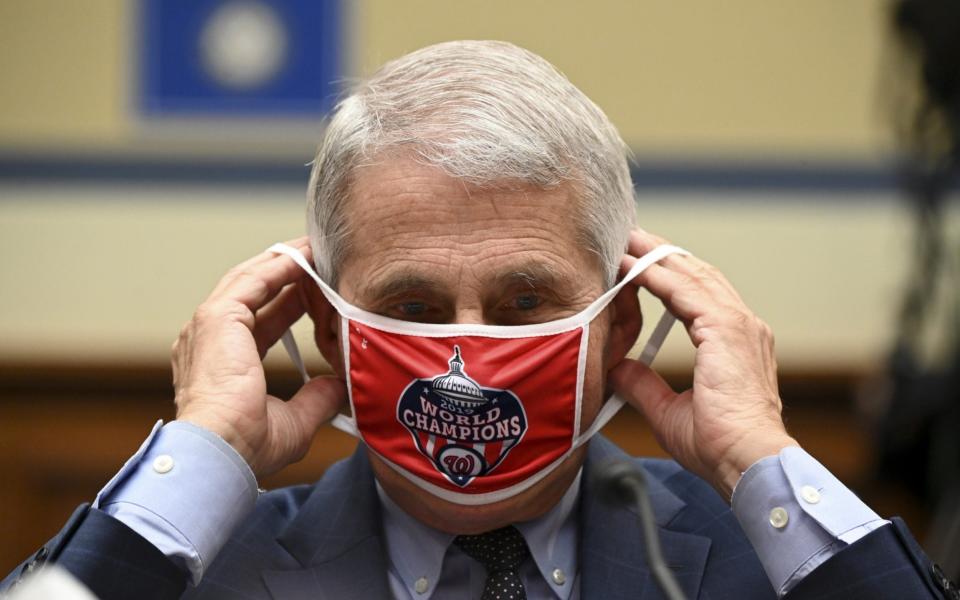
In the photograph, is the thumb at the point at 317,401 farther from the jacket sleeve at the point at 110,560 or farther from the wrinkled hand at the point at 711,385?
the wrinkled hand at the point at 711,385

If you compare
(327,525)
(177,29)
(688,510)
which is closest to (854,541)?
(688,510)

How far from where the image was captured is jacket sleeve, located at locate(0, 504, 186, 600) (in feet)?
6.64

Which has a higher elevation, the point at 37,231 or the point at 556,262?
the point at 556,262

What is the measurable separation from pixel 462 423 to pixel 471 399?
4 centimetres

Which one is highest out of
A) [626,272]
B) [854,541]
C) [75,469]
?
[626,272]

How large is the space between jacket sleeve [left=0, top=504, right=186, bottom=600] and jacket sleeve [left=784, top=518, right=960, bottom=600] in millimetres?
997

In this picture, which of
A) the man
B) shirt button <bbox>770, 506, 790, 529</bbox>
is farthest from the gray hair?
shirt button <bbox>770, 506, 790, 529</bbox>

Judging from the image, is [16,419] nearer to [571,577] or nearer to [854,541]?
[571,577]

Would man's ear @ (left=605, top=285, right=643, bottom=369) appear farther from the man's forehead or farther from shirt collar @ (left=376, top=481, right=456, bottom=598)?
shirt collar @ (left=376, top=481, right=456, bottom=598)

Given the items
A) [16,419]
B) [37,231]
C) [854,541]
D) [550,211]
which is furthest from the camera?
[37,231]

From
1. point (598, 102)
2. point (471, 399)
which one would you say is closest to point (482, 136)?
point (471, 399)

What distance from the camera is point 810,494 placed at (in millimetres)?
2088

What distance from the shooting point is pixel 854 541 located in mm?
2049

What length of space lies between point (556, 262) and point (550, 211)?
3.4 inches
